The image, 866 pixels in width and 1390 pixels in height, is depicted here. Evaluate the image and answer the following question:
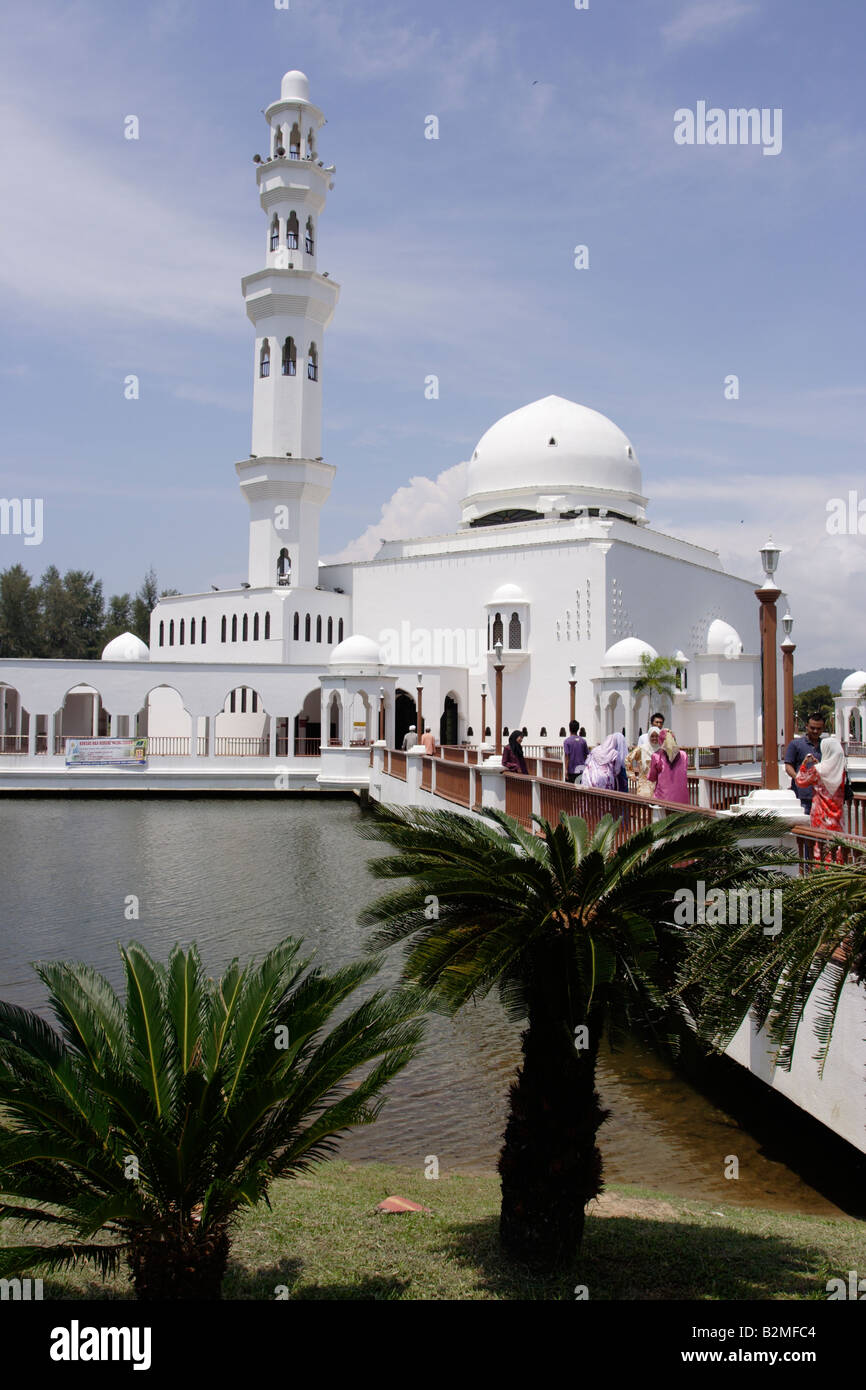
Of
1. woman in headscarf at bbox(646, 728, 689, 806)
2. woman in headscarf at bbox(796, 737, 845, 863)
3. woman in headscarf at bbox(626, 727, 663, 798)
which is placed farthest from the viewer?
woman in headscarf at bbox(626, 727, 663, 798)

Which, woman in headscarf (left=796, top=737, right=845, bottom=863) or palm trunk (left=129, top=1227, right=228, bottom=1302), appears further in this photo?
woman in headscarf (left=796, top=737, right=845, bottom=863)

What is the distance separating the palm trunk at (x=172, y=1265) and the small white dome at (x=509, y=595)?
1295 inches

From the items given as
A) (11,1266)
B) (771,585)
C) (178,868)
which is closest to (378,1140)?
(11,1266)

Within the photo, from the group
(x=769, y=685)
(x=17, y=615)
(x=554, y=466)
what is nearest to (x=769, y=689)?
(x=769, y=685)

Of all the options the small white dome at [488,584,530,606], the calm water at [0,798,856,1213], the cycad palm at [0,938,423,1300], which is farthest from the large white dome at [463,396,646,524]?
the cycad palm at [0,938,423,1300]

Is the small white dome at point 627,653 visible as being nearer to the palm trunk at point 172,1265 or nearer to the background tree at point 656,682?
the background tree at point 656,682

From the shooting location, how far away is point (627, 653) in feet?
106

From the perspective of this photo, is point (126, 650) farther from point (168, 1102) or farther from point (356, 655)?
point (168, 1102)

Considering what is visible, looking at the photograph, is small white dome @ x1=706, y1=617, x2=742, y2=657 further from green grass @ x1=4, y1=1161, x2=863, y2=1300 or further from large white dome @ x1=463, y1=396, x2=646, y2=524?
green grass @ x1=4, y1=1161, x2=863, y2=1300

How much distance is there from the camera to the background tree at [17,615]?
64.8m

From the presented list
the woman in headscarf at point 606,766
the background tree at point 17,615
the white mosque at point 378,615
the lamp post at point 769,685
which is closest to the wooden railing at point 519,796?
the woman in headscarf at point 606,766

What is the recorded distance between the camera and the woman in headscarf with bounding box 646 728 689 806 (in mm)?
11047

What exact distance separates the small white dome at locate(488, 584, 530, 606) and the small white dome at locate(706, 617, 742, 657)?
8075mm
